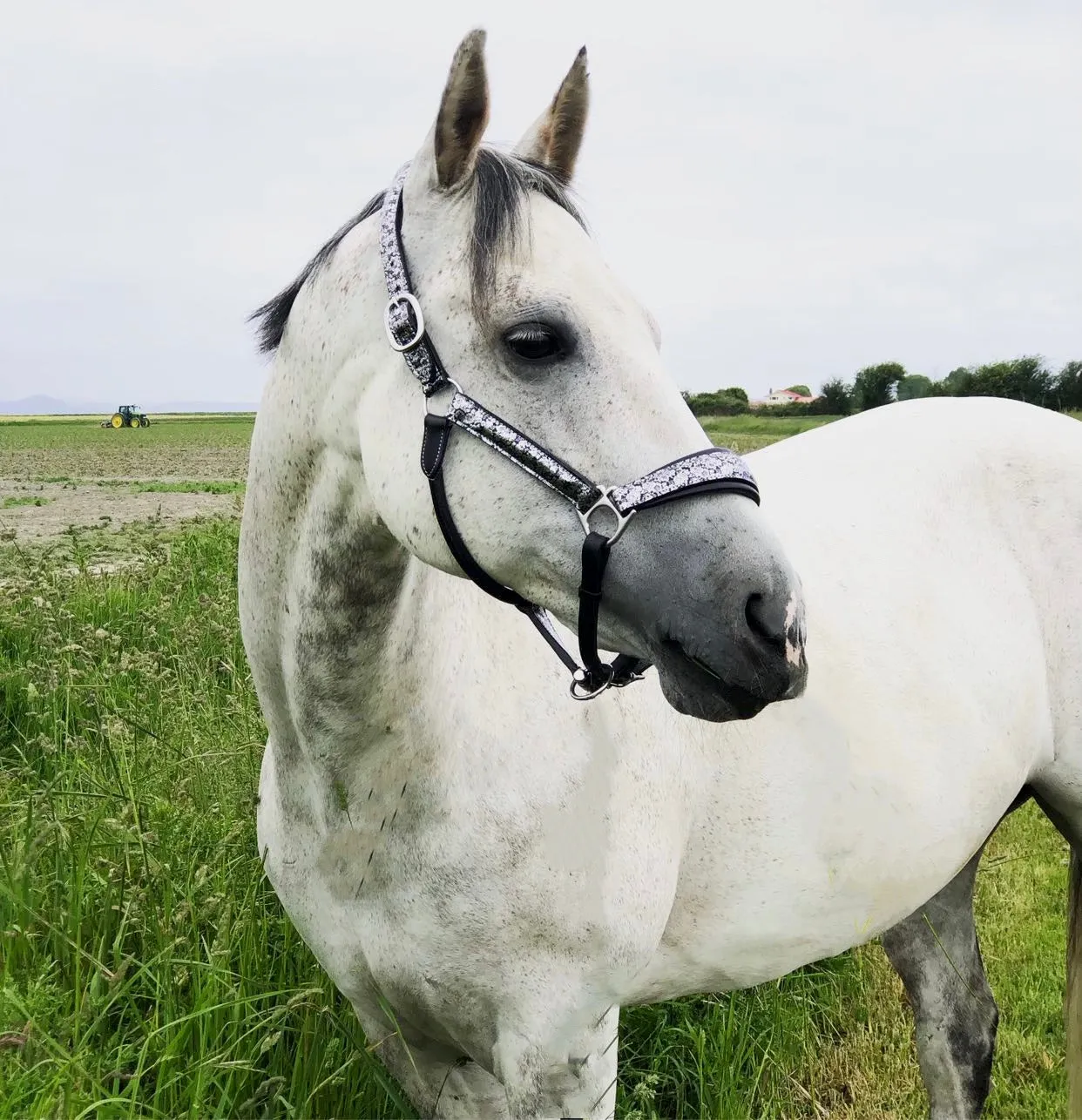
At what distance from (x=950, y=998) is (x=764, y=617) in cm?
249

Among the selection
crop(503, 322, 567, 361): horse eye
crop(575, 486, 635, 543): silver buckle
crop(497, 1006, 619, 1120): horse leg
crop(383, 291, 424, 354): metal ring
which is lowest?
crop(497, 1006, 619, 1120): horse leg

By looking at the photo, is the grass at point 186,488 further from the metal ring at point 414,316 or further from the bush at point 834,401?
the bush at point 834,401

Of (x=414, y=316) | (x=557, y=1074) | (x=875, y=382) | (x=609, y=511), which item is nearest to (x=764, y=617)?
(x=609, y=511)

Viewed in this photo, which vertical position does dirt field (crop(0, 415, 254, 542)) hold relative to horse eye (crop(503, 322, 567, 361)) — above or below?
below

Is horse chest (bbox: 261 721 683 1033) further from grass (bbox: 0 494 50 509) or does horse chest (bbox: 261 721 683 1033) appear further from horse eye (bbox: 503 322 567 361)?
grass (bbox: 0 494 50 509)

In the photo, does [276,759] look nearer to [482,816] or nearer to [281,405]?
[482,816]

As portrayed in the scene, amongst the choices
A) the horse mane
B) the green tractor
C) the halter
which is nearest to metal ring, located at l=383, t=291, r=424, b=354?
the halter

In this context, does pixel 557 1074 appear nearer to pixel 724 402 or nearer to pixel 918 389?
pixel 918 389

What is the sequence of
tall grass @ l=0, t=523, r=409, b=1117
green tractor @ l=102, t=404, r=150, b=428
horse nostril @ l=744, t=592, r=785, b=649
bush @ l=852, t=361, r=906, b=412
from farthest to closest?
green tractor @ l=102, t=404, r=150, b=428 < bush @ l=852, t=361, r=906, b=412 < tall grass @ l=0, t=523, r=409, b=1117 < horse nostril @ l=744, t=592, r=785, b=649

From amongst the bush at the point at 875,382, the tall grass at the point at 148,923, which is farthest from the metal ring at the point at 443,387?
the bush at the point at 875,382

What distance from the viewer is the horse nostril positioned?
1371 mm

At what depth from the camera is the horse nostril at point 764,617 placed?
1.37 metres

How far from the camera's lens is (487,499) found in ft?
4.99

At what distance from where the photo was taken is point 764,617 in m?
1.37
